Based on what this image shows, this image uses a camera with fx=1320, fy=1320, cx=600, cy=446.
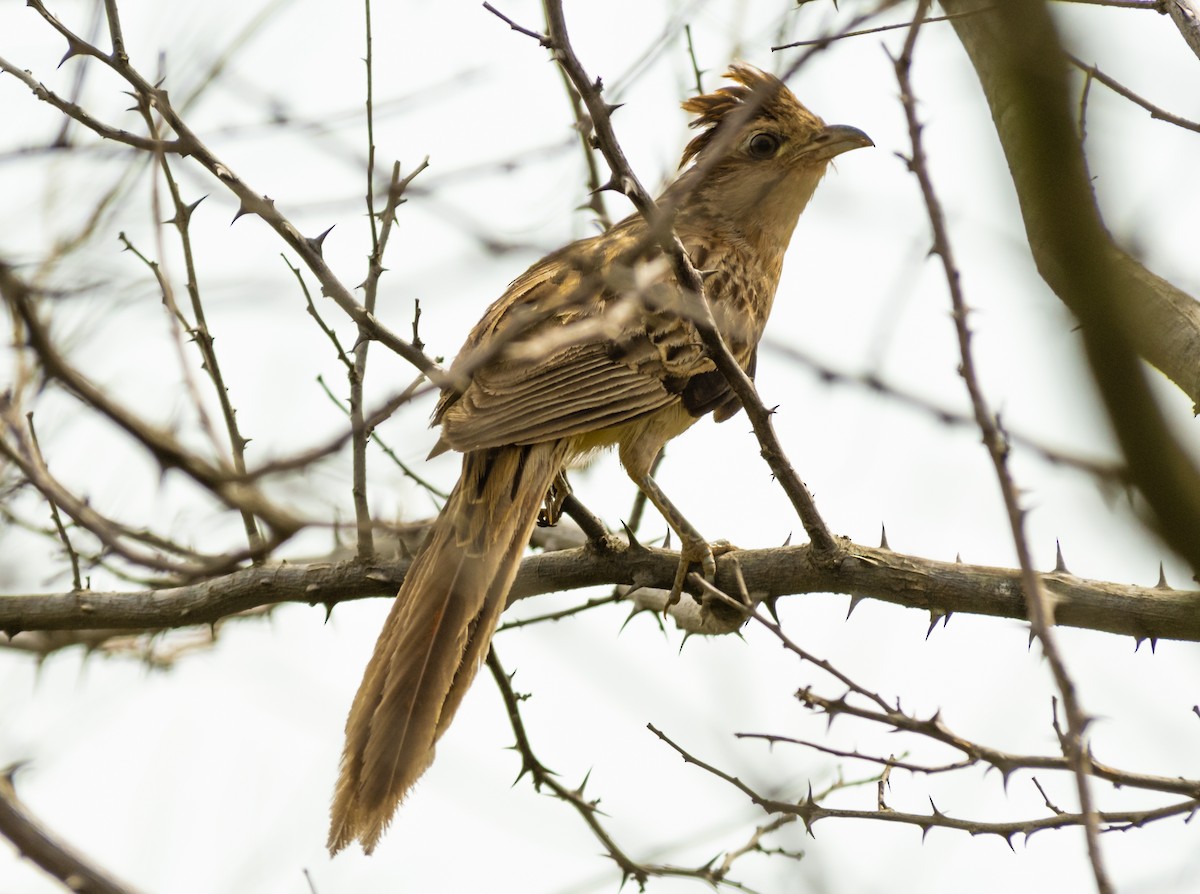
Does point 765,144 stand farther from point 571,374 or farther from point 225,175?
point 225,175

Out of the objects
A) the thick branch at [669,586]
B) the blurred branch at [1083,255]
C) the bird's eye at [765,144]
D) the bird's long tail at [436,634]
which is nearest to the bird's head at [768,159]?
the bird's eye at [765,144]

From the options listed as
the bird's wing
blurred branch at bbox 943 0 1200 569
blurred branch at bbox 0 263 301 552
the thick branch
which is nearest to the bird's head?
the bird's wing

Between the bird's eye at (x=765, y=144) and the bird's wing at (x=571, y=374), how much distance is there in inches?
52.8

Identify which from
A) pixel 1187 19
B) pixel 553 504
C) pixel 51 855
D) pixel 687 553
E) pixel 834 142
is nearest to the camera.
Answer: pixel 51 855

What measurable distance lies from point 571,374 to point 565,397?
18 centimetres

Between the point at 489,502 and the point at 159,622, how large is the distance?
49.9 inches

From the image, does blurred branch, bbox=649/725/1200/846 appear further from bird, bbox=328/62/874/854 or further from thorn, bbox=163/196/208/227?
thorn, bbox=163/196/208/227

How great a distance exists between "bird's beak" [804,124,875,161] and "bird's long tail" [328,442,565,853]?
2.56 m

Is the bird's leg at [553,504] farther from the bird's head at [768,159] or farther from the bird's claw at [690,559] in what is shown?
the bird's head at [768,159]

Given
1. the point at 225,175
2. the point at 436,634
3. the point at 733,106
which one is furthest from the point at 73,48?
the point at 733,106

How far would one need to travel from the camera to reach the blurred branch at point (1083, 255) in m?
1.86

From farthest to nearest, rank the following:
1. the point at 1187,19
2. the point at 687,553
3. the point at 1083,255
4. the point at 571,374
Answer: the point at 571,374
the point at 687,553
the point at 1187,19
the point at 1083,255

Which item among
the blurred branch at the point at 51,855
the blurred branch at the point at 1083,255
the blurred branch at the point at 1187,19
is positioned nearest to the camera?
the blurred branch at the point at 1083,255

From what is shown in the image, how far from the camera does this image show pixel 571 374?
17.7 ft
